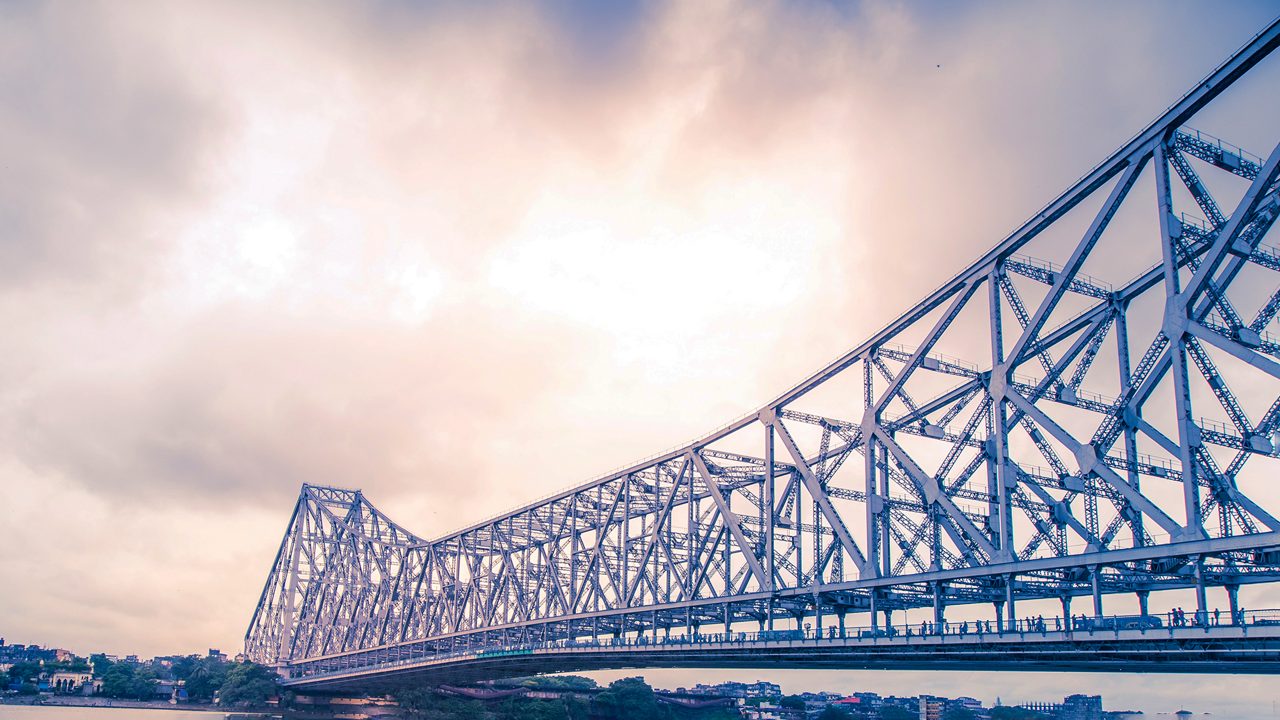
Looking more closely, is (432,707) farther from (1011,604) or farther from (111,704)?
(1011,604)

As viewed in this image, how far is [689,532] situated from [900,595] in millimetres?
23796

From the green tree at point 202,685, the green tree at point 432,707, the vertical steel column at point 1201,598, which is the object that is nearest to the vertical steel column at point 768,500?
the vertical steel column at point 1201,598

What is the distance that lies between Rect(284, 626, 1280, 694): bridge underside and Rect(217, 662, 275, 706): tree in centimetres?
7748

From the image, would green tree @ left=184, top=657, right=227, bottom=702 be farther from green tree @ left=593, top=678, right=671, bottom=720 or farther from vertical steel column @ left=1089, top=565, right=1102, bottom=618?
vertical steel column @ left=1089, top=565, right=1102, bottom=618

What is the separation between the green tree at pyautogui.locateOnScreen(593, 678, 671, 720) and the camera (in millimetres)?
181750

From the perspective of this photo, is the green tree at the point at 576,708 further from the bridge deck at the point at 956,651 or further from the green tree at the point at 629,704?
the bridge deck at the point at 956,651

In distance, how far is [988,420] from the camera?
56.9m

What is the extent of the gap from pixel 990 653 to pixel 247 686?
136740 mm

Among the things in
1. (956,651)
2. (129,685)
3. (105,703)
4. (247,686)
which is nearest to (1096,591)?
(956,651)

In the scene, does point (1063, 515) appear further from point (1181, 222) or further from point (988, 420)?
point (1181, 222)

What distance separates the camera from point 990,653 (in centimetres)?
5428

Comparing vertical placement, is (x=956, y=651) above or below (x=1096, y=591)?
below

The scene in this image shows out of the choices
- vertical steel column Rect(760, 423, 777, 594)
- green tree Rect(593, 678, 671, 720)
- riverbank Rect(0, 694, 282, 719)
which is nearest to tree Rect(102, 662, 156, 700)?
riverbank Rect(0, 694, 282, 719)

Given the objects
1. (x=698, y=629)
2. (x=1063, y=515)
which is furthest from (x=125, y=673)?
(x=1063, y=515)
